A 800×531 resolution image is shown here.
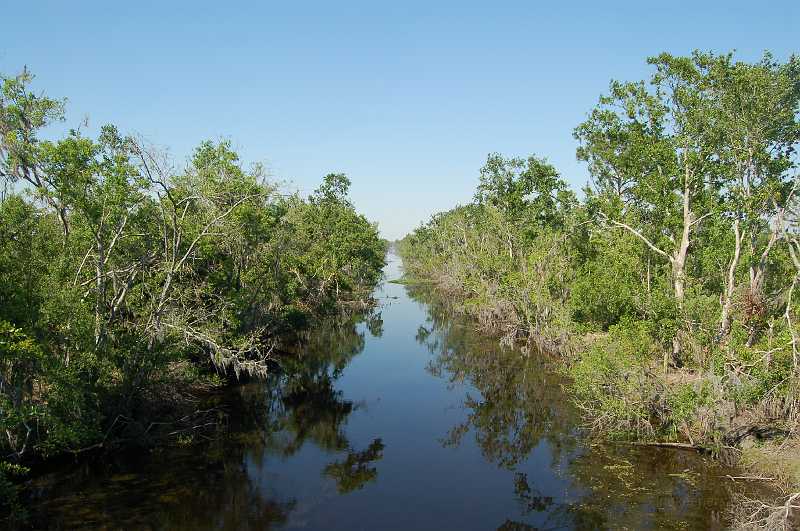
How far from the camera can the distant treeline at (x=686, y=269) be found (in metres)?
21.2

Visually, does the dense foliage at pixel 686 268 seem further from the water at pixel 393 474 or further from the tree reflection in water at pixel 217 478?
the tree reflection in water at pixel 217 478

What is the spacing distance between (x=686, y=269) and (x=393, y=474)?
22.1 m

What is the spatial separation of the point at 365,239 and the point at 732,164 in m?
40.7

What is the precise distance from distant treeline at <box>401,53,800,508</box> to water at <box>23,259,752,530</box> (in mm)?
2651

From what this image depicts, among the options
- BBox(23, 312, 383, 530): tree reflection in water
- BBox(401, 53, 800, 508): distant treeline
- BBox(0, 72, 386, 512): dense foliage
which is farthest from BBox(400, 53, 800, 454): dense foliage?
BBox(0, 72, 386, 512): dense foliage

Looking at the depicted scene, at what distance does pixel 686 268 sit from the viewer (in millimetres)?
32375

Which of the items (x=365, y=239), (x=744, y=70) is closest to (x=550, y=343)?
(x=744, y=70)

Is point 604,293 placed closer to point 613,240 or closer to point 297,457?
point 613,240

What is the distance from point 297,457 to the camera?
23.2 m

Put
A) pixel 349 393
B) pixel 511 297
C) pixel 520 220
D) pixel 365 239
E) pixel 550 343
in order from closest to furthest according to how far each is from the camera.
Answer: pixel 349 393
pixel 550 343
pixel 511 297
pixel 520 220
pixel 365 239

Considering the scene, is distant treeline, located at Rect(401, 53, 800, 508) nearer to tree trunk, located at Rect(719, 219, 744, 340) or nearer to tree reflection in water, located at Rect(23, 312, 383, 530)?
tree trunk, located at Rect(719, 219, 744, 340)

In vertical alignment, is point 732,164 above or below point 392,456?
above

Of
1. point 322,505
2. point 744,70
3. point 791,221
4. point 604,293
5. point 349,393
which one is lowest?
point 322,505

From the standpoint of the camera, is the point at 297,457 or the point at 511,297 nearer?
the point at 297,457
